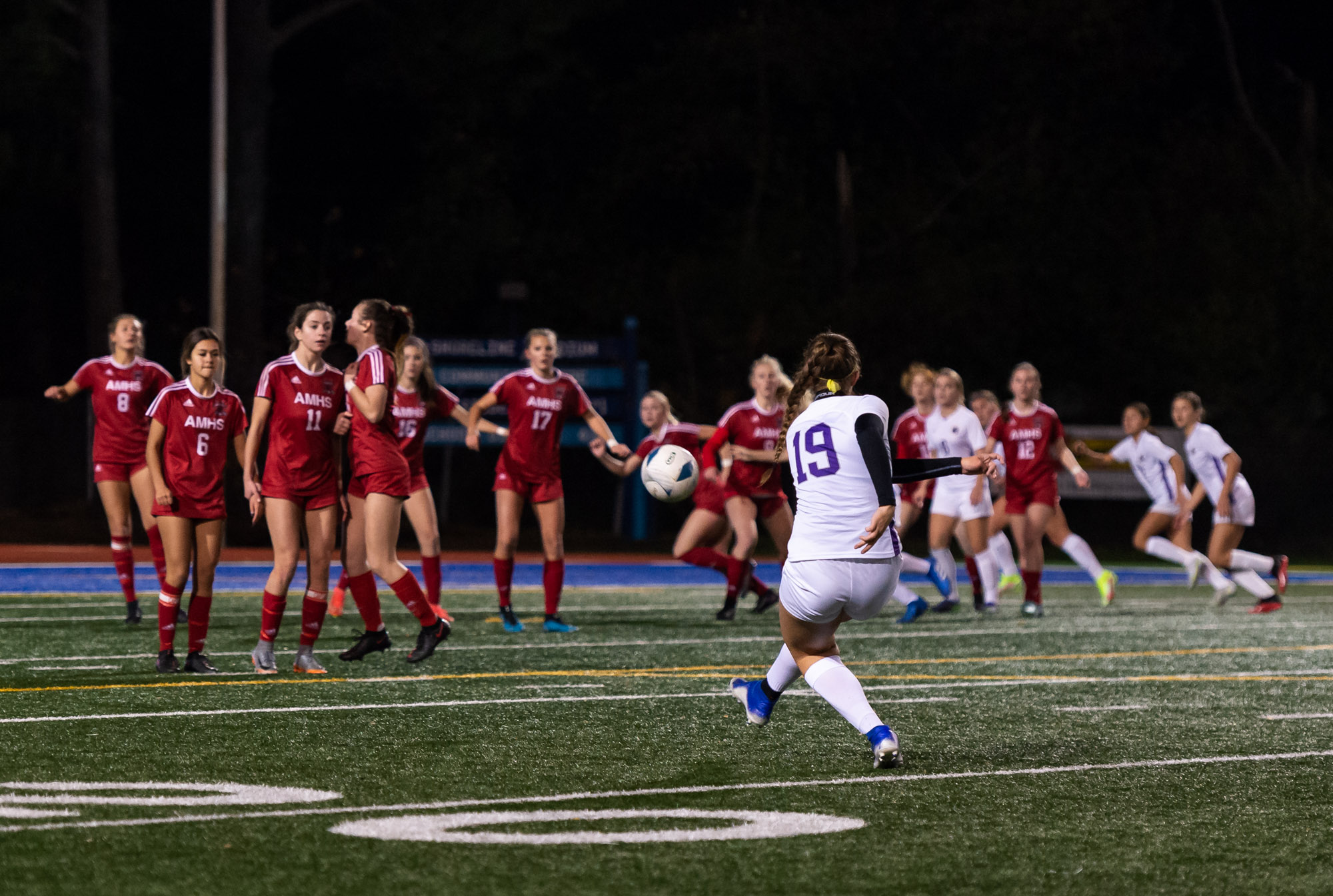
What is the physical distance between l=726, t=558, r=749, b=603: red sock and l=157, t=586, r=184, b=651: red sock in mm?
5511

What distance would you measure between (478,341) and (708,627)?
14.4 metres

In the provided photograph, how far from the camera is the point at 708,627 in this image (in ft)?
47.7

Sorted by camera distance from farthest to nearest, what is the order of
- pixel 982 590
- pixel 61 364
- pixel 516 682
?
pixel 61 364 < pixel 982 590 < pixel 516 682

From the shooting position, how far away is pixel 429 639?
11.2 m

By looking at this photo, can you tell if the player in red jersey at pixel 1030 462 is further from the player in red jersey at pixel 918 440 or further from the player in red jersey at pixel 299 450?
the player in red jersey at pixel 299 450

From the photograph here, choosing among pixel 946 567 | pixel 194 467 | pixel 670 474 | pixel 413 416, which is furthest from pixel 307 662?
pixel 946 567

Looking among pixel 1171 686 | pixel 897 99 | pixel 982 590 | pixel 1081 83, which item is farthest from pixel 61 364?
pixel 1171 686

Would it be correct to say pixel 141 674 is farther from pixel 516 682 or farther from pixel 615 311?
pixel 615 311

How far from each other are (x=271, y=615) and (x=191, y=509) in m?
0.73

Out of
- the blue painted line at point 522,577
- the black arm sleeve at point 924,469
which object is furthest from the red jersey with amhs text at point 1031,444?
the black arm sleeve at point 924,469

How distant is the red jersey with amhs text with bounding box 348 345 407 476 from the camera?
33.6ft

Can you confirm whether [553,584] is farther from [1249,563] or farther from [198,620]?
[1249,563]

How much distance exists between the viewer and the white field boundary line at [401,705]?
8844mm

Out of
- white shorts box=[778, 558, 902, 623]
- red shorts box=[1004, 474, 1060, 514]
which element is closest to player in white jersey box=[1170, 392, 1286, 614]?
red shorts box=[1004, 474, 1060, 514]
